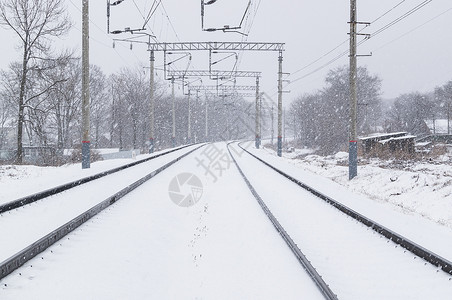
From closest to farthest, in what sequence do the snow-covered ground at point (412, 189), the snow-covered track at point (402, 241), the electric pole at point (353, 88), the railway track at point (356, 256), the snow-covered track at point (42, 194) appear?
the railway track at point (356, 256)
the snow-covered track at point (402, 241)
the snow-covered track at point (42, 194)
the snow-covered ground at point (412, 189)
the electric pole at point (353, 88)

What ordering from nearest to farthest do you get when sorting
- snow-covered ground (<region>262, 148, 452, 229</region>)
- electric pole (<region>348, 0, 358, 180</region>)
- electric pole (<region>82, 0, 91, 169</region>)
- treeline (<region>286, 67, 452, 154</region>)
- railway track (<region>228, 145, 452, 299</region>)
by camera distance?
railway track (<region>228, 145, 452, 299</region>) < snow-covered ground (<region>262, 148, 452, 229</region>) < electric pole (<region>348, 0, 358, 180</region>) < electric pole (<region>82, 0, 91, 169</region>) < treeline (<region>286, 67, 452, 154</region>)

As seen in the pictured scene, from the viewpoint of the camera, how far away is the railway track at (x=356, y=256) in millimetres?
3939

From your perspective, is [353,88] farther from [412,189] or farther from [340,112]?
[340,112]

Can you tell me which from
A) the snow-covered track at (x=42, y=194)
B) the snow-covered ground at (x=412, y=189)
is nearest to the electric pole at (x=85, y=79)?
the snow-covered track at (x=42, y=194)

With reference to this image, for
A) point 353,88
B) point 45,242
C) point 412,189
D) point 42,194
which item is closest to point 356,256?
point 45,242

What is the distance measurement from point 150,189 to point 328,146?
3721 centimetres

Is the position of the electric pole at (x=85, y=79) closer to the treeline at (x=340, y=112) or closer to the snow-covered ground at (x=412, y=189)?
the snow-covered ground at (x=412, y=189)

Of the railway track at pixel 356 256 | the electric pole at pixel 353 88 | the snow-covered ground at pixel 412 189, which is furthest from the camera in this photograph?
the electric pole at pixel 353 88

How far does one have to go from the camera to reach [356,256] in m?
5.05

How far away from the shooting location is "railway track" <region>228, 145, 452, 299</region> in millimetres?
3939

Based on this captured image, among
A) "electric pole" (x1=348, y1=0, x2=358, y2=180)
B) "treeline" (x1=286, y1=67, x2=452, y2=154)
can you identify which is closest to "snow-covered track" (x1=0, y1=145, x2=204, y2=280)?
"electric pole" (x1=348, y1=0, x2=358, y2=180)

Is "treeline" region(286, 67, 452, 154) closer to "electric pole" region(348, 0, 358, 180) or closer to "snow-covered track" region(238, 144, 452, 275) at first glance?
"electric pole" region(348, 0, 358, 180)

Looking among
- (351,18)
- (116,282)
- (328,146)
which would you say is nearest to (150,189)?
(116,282)

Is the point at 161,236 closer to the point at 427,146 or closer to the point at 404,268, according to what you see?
the point at 404,268
